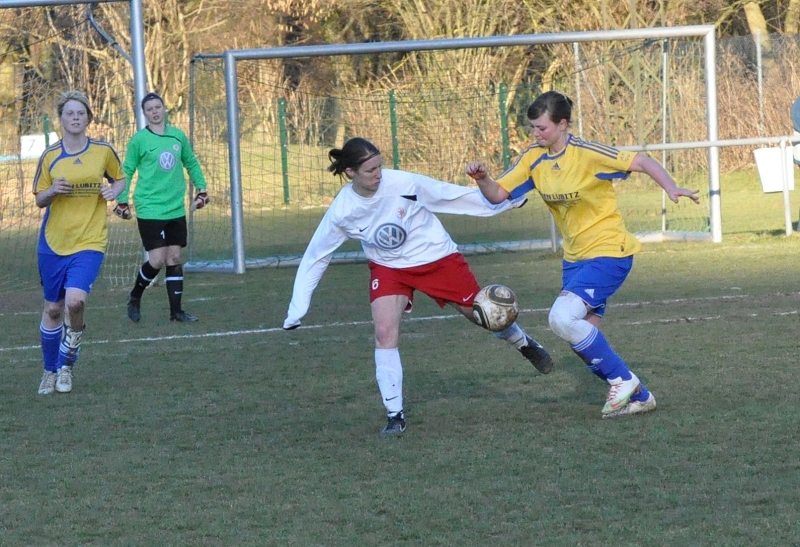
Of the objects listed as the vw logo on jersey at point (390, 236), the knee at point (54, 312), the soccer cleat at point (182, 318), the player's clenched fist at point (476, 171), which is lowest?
the soccer cleat at point (182, 318)

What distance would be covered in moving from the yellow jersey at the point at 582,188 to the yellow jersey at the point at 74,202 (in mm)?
2609

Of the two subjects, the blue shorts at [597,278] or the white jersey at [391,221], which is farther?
the blue shorts at [597,278]

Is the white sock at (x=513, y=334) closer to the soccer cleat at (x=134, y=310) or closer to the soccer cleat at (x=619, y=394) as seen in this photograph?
the soccer cleat at (x=619, y=394)

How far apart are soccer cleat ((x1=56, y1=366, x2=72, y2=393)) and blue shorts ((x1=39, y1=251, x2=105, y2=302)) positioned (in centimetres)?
44

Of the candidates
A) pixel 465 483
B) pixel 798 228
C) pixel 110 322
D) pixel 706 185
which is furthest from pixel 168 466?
pixel 706 185

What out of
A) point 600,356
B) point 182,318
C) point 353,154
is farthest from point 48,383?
point 600,356

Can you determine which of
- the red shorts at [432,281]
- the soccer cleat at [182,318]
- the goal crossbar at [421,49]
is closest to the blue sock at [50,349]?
the red shorts at [432,281]

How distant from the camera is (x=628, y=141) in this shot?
15.3m

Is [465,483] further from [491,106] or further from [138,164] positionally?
[491,106]

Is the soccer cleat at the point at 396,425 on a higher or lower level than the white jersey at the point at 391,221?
lower

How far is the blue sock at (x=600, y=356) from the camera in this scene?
221 inches

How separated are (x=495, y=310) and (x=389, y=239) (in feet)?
1.99

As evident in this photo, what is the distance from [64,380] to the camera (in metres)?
6.99

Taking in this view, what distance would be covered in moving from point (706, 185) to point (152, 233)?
7.92 meters
